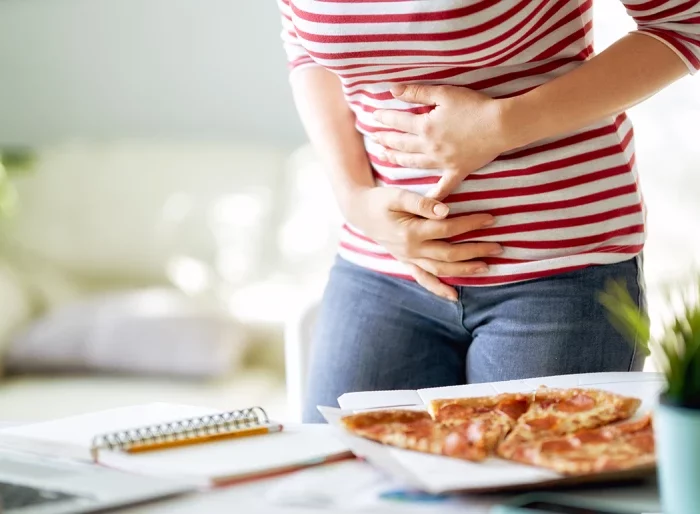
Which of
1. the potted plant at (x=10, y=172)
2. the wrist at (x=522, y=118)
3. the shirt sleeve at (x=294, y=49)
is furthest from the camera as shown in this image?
the potted plant at (x=10, y=172)

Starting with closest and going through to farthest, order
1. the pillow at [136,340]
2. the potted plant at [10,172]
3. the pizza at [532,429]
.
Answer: the pizza at [532,429], the pillow at [136,340], the potted plant at [10,172]

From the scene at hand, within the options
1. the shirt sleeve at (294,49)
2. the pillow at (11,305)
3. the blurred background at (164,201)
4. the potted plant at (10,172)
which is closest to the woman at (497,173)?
the shirt sleeve at (294,49)

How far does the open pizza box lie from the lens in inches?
26.0

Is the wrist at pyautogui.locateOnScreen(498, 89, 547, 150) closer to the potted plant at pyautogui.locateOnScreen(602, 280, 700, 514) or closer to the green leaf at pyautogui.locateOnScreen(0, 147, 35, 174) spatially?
the potted plant at pyautogui.locateOnScreen(602, 280, 700, 514)

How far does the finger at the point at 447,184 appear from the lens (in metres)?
1.04

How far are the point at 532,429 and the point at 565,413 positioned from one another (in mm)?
46

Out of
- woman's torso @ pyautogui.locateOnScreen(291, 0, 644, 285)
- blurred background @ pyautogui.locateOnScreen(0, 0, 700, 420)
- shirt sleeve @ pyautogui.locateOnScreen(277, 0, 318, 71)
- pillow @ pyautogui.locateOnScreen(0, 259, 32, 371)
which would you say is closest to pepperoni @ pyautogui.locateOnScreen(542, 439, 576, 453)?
woman's torso @ pyautogui.locateOnScreen(291, 0, 644, 285)

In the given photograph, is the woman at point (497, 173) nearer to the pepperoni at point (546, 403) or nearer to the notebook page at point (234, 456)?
the pepperoni at point (546, 403)

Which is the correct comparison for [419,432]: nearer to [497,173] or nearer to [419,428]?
[419,428]

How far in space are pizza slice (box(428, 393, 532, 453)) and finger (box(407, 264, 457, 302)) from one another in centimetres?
25

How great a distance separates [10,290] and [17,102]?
0.67m

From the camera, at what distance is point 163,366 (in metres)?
2.26

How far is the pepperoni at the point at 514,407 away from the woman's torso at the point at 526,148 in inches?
9.8

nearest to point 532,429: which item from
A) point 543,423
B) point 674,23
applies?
point 543,423
